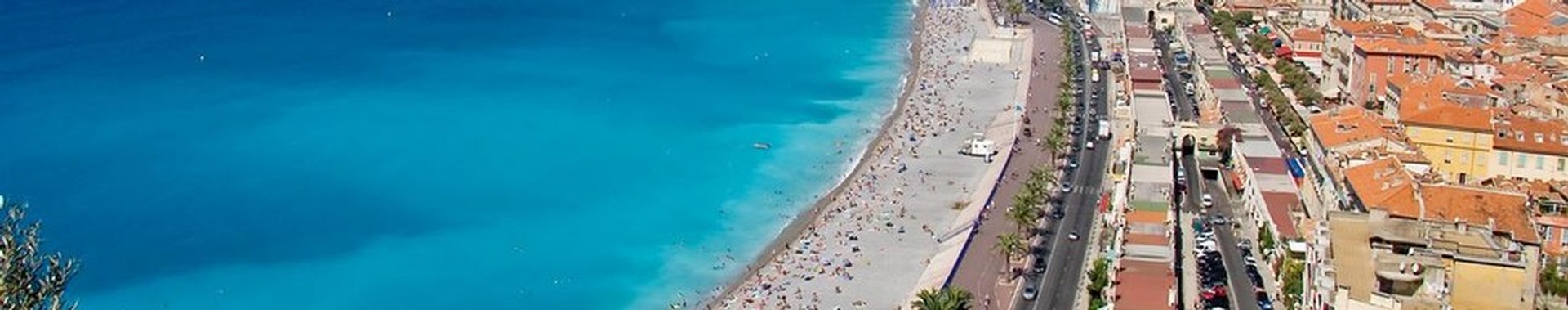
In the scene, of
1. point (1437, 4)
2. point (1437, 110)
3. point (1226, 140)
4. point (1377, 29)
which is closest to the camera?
point (1437, 110)

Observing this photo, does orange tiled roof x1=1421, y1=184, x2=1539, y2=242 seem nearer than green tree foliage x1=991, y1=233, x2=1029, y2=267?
Yes

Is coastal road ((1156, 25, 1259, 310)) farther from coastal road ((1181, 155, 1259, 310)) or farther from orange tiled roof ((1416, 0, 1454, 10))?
orange tiled roof ((1416, 0, 1454, 10))

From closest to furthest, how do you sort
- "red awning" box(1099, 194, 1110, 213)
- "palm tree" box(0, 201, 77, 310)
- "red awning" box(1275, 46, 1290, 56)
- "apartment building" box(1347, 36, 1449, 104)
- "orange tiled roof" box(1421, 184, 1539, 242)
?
"palm tree" box(0, 201, 77, 310) → "orange tiled roof" box(1421, 184, 1539, 242) → "red awning" box(1099, 194, 1110, 213) → "apartment building" box(1347, 36, 1449, 104) → "red awning" box(1275, 46, 1290, 56)

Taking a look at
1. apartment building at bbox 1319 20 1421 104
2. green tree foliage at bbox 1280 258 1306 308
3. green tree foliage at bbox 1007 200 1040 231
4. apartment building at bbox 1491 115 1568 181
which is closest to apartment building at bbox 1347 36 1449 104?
apartment building at bbox 1319 20 1421 104

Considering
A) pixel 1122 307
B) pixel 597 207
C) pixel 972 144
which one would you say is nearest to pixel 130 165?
pixel 597 207

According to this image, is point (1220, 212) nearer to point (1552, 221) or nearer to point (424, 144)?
point (1552, 221)

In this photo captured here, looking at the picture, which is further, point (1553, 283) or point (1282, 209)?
point (1282, 209)

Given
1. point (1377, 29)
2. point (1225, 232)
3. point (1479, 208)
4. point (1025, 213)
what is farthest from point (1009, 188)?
point (1377, 29)

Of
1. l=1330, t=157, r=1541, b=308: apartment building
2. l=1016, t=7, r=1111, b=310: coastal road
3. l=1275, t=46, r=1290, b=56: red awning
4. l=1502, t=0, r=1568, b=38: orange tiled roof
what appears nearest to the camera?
l=1330, t=157, r=1541, b=308: apartment building
